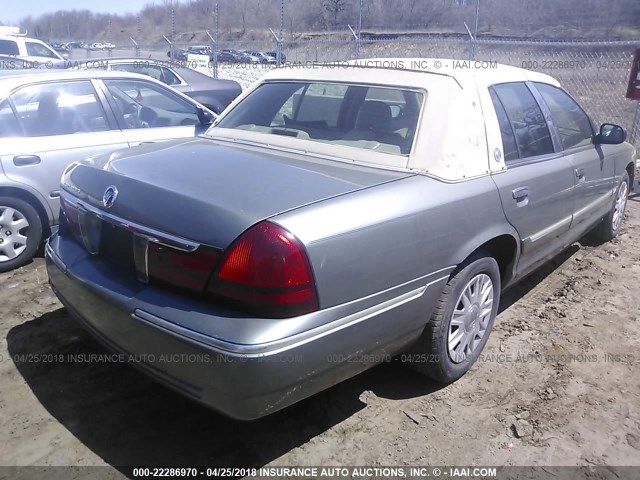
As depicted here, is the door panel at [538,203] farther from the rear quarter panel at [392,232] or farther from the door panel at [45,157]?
the door panel at [45,157]

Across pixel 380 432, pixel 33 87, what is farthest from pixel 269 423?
pixel 33 87

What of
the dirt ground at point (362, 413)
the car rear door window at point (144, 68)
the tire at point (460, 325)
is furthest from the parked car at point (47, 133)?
the car rear door window at point (144, 68)

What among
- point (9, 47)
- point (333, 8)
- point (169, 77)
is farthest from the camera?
point (333, 8)

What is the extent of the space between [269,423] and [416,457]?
2.40 ft

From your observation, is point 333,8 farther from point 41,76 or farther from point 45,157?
point 45,157

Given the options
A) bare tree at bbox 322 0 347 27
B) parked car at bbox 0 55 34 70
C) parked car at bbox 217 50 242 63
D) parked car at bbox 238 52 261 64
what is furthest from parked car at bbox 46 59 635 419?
parked car at bbox 217 50 242 63

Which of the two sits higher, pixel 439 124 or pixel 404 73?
pixel 404 73

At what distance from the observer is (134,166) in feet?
9.43

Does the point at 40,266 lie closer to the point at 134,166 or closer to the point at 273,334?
the point at 134,166

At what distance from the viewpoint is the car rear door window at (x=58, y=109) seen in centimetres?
479

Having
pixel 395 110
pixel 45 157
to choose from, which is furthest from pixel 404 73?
pixel 45 157

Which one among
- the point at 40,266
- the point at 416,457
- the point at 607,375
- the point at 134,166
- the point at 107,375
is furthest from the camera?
the point at 40,266

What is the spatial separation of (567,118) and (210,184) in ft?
9.72

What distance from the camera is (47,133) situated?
4.87m
